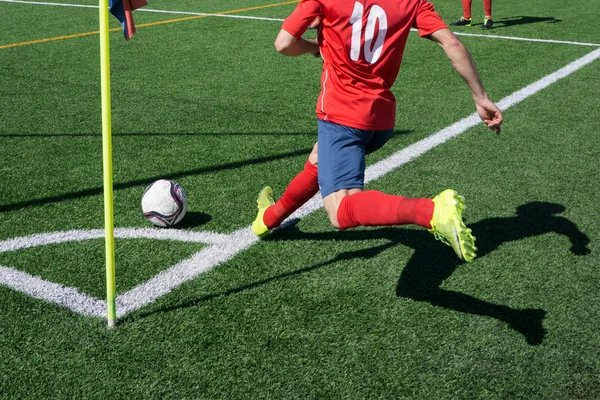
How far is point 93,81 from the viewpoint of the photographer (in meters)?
7.70

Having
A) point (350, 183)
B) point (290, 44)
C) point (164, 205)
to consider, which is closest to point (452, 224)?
point (350, 183)

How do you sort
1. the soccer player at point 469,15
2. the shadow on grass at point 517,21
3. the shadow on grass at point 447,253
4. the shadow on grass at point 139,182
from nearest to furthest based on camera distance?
the shadow on grass at point 447,253, the shadow on grass at point 139,182, the soccer player at point 469,15, the shadow on grass at point 517,21

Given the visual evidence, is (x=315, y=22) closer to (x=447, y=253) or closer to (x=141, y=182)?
(x=447, y=253)

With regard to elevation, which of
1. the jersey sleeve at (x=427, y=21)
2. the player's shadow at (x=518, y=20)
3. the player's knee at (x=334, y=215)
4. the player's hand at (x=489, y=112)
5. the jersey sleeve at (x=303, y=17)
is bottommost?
the player's shadow at (x=518, y=20)

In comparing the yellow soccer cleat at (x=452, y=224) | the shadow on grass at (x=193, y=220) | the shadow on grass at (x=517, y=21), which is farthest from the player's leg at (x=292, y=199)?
the shadow on grass at (x=517, y=21)

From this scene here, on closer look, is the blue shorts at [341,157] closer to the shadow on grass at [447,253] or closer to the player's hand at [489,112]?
the player's hand at [489,112]

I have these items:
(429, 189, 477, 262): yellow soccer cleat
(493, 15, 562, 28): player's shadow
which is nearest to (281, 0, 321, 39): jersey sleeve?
(429, 189, 477, 262): yellow soccer cleat

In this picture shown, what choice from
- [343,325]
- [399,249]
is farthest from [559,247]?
[343,325]

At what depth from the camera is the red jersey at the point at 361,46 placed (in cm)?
309

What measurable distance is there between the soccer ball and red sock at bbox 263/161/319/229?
535 mm

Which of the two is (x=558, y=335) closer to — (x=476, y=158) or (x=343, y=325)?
(x=343, y=325)

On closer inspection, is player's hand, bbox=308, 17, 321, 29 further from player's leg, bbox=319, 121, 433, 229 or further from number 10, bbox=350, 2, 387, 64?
player's leg, bbox=319, 121, 433, 229

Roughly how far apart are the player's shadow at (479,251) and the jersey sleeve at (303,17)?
1268mm

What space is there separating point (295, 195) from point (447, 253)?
0.89 metres
